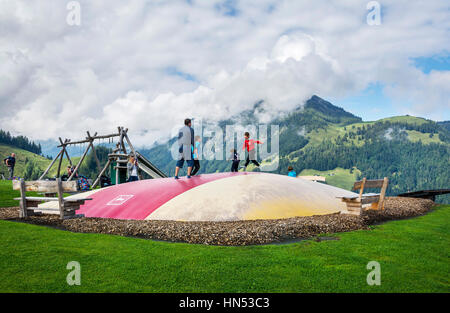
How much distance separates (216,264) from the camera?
22.9ft

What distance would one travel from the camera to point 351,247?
8359 millimetres

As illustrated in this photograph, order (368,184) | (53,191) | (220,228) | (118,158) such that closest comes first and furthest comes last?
1. (220,228)
2. (53,191)
3. (368,184)
4. (118,158)

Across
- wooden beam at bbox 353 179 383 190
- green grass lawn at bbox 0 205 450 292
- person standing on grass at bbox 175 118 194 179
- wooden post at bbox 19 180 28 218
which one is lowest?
green grass lawn at bbox 0 205 450 292

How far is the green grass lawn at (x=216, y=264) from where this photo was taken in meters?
5.84

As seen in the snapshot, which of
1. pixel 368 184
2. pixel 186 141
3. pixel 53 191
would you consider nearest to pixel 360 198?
pixel 368 184

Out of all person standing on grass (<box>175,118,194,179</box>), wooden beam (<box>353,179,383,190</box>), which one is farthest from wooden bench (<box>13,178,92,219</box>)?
wooden beam (<box>353,179,383,190</box>)

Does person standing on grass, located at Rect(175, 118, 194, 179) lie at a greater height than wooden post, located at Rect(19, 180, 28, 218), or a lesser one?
greater

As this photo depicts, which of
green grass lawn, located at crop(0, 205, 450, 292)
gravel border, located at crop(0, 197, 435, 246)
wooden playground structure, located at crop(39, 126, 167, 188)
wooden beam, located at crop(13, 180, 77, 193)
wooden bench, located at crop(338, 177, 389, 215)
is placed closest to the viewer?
green grass lawn, located at crop(0, 205, 450, 292)

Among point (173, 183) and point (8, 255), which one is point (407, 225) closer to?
point (173, 183)

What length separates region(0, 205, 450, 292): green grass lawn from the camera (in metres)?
5.84

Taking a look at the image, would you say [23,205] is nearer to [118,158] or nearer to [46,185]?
[46,185]

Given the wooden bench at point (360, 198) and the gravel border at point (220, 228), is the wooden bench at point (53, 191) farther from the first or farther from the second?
the wooden bench at point (360, 198)

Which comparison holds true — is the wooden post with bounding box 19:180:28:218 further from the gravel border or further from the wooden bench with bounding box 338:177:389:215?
the wooden bench with bounding box 338:177:389:215
